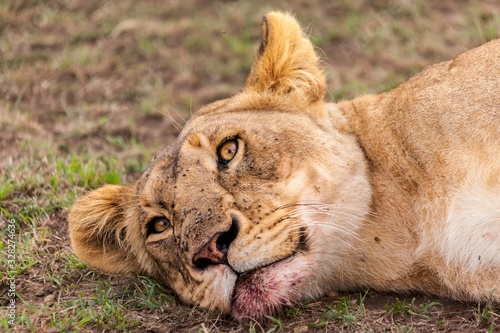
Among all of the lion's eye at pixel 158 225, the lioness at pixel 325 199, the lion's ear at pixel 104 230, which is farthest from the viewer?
the lion's ear at pixel 104 230

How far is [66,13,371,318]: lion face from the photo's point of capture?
11.2 feet

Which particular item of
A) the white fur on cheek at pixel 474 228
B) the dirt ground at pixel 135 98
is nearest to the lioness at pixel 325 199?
the white fur on cheek at pixel 474 228

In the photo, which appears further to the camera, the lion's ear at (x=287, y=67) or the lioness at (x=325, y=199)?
the lion's ear at (x=287, y=67)

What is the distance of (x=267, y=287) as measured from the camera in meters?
3.43

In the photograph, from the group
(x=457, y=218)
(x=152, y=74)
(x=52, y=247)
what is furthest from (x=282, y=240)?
(x=152, y=74)

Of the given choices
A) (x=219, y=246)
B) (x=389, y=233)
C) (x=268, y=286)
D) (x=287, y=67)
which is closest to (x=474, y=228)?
(x=389, y=233)

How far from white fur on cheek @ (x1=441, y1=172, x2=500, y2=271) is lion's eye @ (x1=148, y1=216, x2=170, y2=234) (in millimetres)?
1399

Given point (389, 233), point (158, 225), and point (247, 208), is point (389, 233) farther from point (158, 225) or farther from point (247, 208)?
point (158, 225)

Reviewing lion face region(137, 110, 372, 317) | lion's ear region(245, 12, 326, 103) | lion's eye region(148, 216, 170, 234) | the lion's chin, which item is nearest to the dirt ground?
the lion's chin

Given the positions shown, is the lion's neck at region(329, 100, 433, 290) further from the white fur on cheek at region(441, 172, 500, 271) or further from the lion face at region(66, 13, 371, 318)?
the white fur on cheek at region(441, 172, 500, 271)

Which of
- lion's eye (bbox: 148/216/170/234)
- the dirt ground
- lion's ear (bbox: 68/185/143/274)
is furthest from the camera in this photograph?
lion's ear (bbox: 68/185/143/274)

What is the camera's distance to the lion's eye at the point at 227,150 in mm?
3777

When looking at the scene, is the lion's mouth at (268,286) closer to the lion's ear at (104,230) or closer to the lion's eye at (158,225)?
the lion's eye at (158,225)

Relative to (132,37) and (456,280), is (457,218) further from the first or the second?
(132,37)
